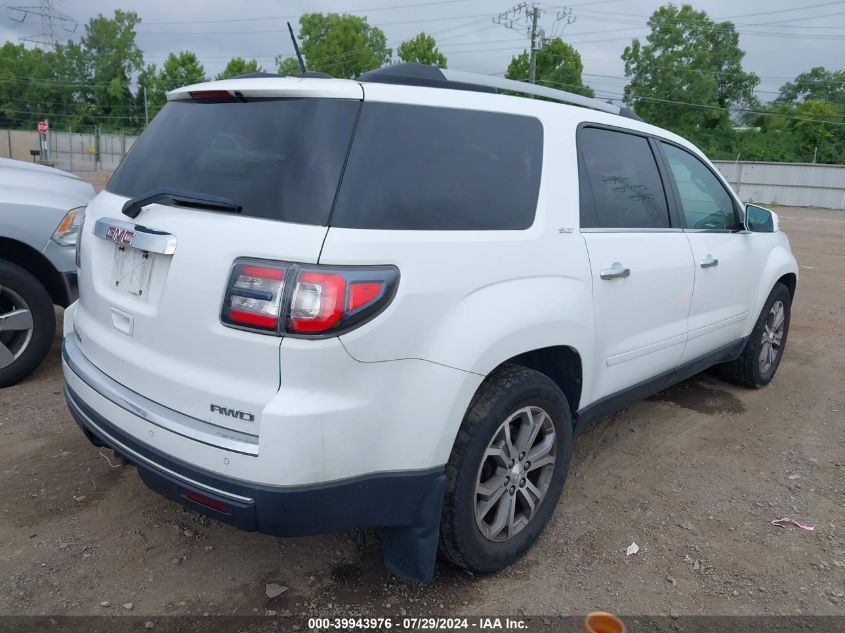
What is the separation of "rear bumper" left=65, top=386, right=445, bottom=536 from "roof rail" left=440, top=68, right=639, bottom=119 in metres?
1.52

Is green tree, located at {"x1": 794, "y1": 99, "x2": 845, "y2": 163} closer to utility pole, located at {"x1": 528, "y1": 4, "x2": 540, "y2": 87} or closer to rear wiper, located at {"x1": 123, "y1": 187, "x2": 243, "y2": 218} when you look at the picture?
utility pole, located at {"x1": 528, "y1": 4, "x2": 540, "y2": 87}

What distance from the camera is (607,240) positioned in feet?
10.1

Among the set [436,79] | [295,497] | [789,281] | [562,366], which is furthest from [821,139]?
[295,497]

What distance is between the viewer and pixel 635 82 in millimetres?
56000

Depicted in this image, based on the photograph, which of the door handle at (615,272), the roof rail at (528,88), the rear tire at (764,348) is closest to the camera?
the roof rail at (528,88)

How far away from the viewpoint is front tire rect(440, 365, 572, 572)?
247 cm

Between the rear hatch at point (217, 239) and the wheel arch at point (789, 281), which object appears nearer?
the rear hatch at point (217, 239)

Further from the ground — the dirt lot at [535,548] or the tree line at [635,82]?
the tree line at [635,82]

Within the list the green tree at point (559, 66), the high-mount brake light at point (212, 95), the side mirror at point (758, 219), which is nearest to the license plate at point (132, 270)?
the high-mount brake light at point (212, 95)

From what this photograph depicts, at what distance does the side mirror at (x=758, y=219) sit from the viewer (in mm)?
4531

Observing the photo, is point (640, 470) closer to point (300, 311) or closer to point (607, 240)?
point (607, 240)

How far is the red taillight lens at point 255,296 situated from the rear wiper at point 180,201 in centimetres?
26

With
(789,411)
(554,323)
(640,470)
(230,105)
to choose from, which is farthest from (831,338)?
(230,105)

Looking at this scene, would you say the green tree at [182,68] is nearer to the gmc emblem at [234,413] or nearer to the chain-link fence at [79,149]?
the chain-link fence at [79,149]
